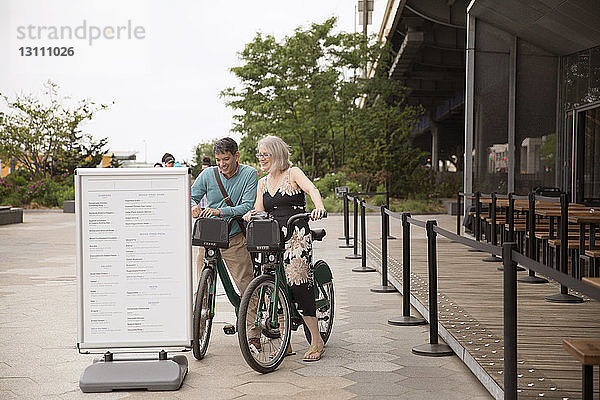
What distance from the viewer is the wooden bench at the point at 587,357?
315cm

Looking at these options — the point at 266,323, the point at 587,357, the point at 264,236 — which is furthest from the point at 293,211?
the point at 587,357

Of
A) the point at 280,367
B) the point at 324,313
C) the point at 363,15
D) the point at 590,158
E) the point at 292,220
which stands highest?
the point at 363,15

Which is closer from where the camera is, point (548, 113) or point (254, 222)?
point (254, 222)

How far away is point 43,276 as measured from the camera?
1086cm

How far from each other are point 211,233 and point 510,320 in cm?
249

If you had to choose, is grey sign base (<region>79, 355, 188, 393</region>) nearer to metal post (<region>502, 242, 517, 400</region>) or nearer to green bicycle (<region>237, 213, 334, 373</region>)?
green bicycle (<region>237, 213, 334, 373</region>)

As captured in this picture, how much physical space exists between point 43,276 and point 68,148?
2658 centimetres

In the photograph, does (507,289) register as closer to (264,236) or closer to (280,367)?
(264,236)

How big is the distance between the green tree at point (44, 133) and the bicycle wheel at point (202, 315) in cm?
3063

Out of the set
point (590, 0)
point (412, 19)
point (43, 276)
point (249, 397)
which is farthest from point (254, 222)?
point (412, 19)

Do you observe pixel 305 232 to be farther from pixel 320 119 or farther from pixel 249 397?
pixel 320 119

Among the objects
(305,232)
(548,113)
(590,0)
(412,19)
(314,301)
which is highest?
(412,19)

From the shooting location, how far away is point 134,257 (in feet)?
17.0

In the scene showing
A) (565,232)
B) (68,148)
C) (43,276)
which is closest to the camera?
(565,232)
